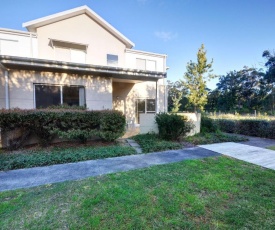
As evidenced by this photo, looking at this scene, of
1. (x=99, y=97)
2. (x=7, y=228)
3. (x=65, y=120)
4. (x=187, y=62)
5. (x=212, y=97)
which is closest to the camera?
(x=7, y=228)

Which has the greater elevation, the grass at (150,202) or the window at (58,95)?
the window at (58,95)

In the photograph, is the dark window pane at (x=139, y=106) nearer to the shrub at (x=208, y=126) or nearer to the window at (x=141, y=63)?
the window at (x=141, y=63)

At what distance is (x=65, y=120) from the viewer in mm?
6352

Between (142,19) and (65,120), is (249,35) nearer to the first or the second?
(142,19)

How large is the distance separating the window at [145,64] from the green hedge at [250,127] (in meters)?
6.83

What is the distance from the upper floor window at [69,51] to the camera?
34.4ft

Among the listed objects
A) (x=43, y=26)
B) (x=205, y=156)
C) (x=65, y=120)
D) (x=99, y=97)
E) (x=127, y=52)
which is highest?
(x=43, y=26)

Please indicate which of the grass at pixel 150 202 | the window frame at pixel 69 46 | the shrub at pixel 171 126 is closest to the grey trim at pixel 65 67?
the shrub at pixel 171 126

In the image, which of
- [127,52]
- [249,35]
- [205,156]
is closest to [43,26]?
[127,52]

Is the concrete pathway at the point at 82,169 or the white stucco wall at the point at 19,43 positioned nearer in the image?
the concrete pathway at the point at 82,169

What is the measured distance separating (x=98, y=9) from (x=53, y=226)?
14.0m

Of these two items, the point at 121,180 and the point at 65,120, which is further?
the point at 65,120

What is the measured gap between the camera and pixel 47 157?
5145 millimetres

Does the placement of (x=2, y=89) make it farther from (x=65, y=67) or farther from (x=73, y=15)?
(x=73, y=15)
